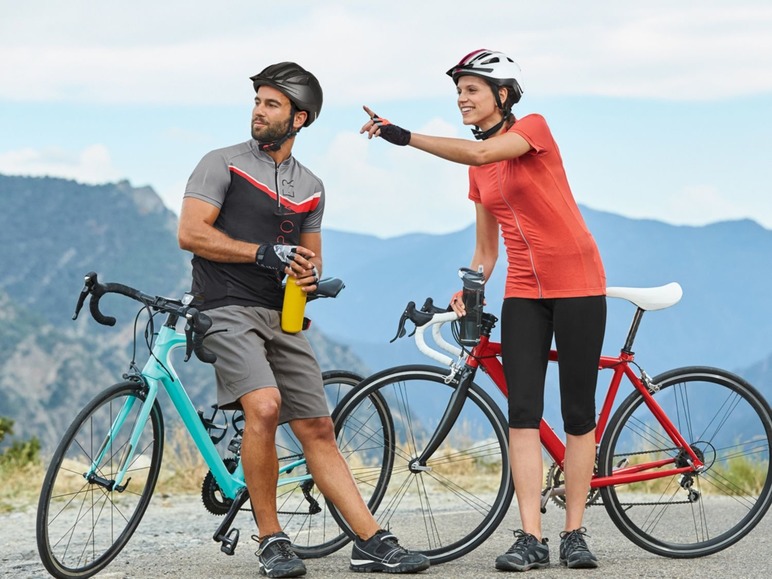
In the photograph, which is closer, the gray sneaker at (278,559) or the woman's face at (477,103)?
the gray sneaker at (278,559)

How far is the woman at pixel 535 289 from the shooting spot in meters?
4.86

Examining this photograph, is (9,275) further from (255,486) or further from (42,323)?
(255,486)

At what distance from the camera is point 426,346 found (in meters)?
5.20

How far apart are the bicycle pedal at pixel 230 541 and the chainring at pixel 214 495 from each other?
178 millimetres

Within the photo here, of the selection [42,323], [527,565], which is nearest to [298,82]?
[527,565]

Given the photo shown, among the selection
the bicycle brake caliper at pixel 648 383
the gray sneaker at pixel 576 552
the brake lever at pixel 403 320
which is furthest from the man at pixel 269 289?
the bicycle brake caliper at pixel 648 383

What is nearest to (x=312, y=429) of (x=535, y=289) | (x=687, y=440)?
(x=535, y=289)

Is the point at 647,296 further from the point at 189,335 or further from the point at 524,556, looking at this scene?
the point at 189,335

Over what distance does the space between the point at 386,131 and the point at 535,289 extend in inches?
39.5

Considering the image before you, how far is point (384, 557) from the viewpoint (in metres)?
4.89

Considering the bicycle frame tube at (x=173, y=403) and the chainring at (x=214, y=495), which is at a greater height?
the bicycle frame tube at (x=173, y=403)

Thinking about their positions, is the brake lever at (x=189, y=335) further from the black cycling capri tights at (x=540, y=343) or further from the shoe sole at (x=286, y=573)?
the black cycling capri tights at (x=540, y=343)

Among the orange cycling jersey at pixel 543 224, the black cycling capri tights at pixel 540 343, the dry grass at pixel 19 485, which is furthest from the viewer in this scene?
the dry grass at pixel 19 485

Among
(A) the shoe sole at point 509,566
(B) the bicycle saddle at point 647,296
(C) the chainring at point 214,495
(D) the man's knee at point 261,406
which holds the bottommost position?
(A) the shoe sole at point 509,566
